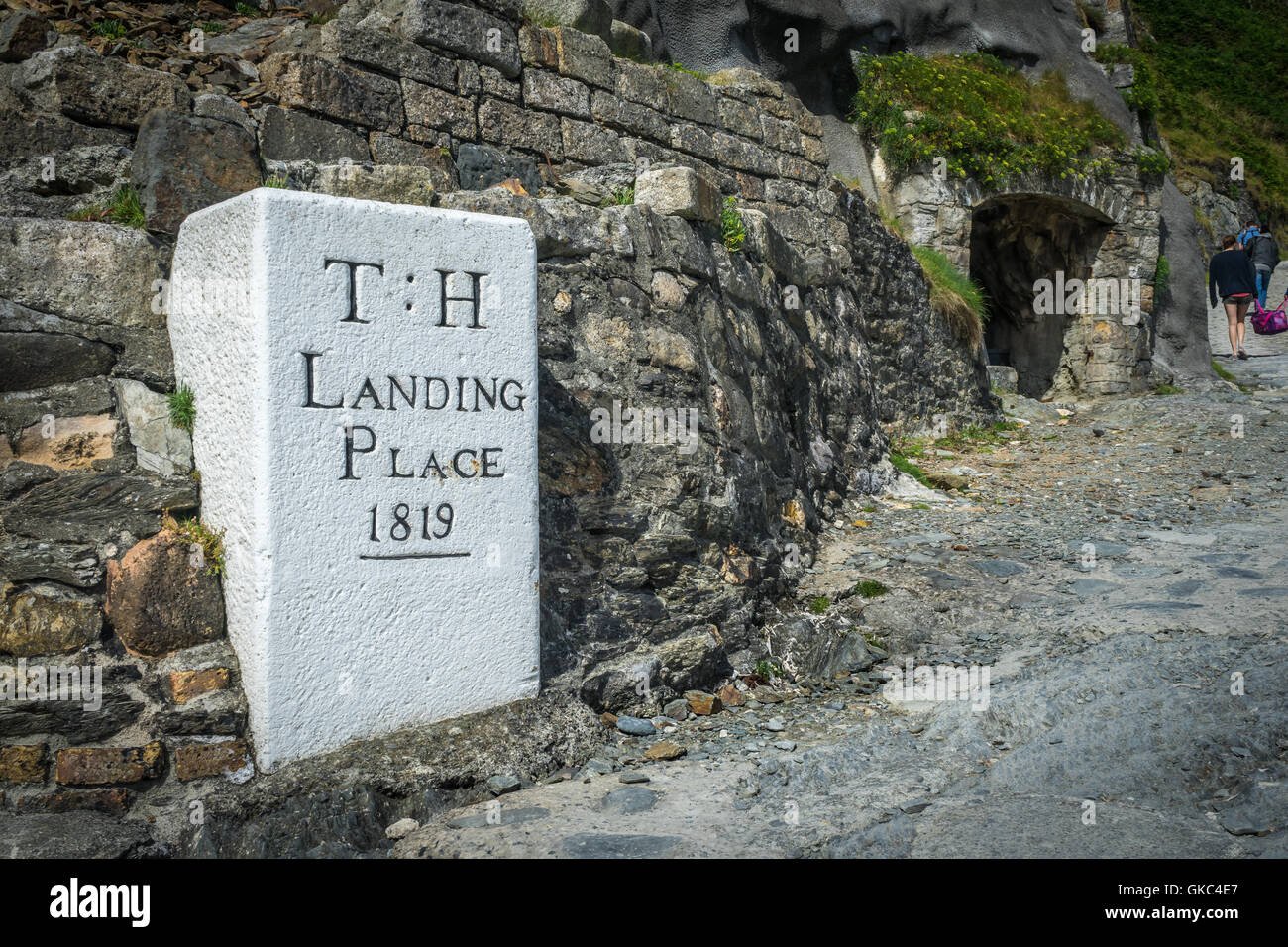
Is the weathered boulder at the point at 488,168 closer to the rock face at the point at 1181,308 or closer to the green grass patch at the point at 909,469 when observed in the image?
the green grass patch at the point at 909,469

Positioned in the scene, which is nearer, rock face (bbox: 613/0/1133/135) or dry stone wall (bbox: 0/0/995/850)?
dry stone wall (bbox: 0/0/995/850)

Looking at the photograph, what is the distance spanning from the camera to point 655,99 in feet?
21.8

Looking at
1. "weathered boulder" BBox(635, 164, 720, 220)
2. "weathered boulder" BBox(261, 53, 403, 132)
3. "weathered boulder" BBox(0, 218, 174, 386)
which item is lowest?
"weathered boulder" BBox(0, 218, 174, 386)

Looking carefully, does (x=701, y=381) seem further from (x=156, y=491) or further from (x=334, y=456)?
(x=156, y=491)

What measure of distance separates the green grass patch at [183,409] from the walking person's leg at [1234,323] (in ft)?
40.1

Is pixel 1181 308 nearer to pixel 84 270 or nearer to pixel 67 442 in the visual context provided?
pixel 84 270

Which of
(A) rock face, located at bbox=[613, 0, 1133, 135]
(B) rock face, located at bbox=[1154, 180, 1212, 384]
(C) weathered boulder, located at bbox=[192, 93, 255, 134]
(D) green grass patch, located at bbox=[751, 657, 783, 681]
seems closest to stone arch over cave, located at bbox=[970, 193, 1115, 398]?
(B) rock face, located at bbox=[1154, 180, 1212, 384]

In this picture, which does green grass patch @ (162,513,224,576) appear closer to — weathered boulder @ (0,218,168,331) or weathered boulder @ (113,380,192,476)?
weathered boulder @ (113,380,192,476)

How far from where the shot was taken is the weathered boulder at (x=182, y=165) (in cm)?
319

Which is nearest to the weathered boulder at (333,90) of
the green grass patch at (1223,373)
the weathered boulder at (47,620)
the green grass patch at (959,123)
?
the weathered boulder at (47,620)

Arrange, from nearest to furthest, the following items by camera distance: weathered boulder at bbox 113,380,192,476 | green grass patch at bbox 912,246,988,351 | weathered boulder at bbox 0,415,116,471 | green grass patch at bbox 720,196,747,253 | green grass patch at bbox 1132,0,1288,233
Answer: weathered boulder at bbox 0,415,116,471 < weathered boulder at bbox 113,380,192,476 < green grass patch at bbox 720,196,747,253 < green grass patch at bbox 912,246,988,351 < green grass patch at bbox 1132,0,1288,233

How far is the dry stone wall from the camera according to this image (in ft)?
9.14

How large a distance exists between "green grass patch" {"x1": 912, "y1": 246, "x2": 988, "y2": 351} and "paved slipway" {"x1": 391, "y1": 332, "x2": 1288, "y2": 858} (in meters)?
3.62

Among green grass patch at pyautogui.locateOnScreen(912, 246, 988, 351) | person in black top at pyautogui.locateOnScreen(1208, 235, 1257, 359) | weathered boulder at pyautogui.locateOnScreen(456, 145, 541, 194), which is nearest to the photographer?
weathered boulder at pyautogui.locateOnScreen(456, 145, 541, 194)
